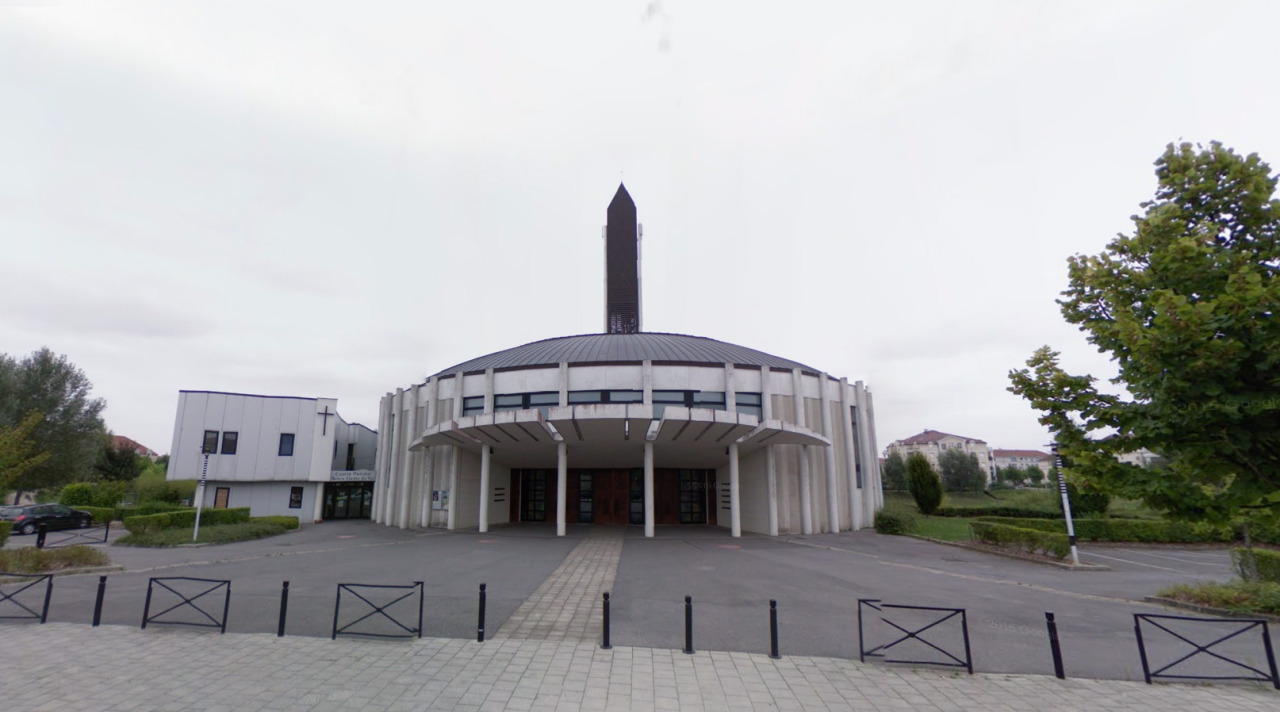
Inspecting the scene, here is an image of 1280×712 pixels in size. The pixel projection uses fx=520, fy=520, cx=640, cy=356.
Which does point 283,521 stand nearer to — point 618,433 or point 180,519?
point 180,519

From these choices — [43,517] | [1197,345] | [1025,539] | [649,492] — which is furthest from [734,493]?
[43,517]

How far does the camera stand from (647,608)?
10.1 metres

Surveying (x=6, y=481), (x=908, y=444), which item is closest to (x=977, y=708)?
(x=6, y=481)

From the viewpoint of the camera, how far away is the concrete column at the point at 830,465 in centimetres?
2588

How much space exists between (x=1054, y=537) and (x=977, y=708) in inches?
616

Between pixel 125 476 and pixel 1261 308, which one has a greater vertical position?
pixel 1261 308

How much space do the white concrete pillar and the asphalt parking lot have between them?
141 inches

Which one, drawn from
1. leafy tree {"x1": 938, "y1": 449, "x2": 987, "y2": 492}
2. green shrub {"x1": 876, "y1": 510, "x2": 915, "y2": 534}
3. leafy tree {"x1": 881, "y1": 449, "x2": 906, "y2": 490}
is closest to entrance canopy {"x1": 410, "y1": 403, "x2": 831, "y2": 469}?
green shrub {"x1": 876, "y1": 510, "x2": 915, "y2": 534}

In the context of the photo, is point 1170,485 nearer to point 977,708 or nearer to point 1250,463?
point 1250,463

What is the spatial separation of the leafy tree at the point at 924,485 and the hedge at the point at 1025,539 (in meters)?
14.5

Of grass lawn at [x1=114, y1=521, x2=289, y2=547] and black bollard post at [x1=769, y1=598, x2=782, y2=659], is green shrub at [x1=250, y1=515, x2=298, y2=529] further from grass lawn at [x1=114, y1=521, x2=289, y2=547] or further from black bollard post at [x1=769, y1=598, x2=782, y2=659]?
black bollard post at [x1=769, y1=598, x2=782, y2=659]

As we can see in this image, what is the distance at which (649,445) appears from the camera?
22.2 meters

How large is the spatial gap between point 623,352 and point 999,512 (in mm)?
25123

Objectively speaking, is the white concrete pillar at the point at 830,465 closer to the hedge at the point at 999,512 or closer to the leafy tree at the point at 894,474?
the hedge at the point at 999,512
